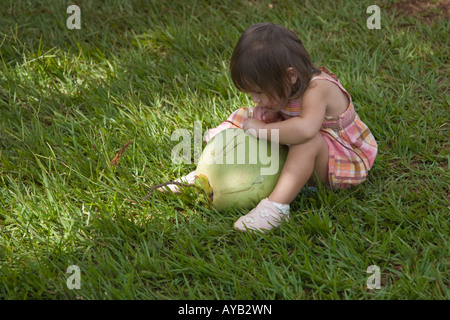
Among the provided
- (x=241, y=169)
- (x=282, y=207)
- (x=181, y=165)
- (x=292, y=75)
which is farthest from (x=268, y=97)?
(x=181, y=165)

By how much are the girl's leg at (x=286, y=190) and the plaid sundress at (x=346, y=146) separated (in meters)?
0.11

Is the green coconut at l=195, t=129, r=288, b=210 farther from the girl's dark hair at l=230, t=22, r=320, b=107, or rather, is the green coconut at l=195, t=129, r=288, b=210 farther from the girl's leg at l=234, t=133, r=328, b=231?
the girl's dark hair at l=230, t=22, r=320, b=107

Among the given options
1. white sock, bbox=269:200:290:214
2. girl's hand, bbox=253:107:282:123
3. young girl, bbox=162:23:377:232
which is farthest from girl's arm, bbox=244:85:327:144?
white sock, bbox=269:200:290:214

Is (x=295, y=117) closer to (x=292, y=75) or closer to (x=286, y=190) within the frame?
(x=292, y=75)

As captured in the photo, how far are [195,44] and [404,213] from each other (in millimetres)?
1895

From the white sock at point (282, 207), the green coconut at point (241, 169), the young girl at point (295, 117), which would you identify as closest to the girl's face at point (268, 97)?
the young girl at point (295, 117)

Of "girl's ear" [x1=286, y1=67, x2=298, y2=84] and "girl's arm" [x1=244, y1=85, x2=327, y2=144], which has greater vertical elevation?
"girl's ear" [x1=286, y1=67, x2=298, y2=84]

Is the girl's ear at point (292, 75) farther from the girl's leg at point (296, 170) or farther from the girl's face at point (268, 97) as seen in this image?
the girl's leg at point (296, 170)

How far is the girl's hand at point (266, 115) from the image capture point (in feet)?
8.31

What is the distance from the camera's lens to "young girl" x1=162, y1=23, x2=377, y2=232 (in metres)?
2.27

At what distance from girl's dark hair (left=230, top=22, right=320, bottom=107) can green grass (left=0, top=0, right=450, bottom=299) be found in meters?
0.54

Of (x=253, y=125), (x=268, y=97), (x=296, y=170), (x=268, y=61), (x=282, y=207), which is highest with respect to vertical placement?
(x=268, y=61)

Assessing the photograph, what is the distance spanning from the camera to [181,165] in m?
2.75

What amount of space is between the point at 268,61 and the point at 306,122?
0.30 m
